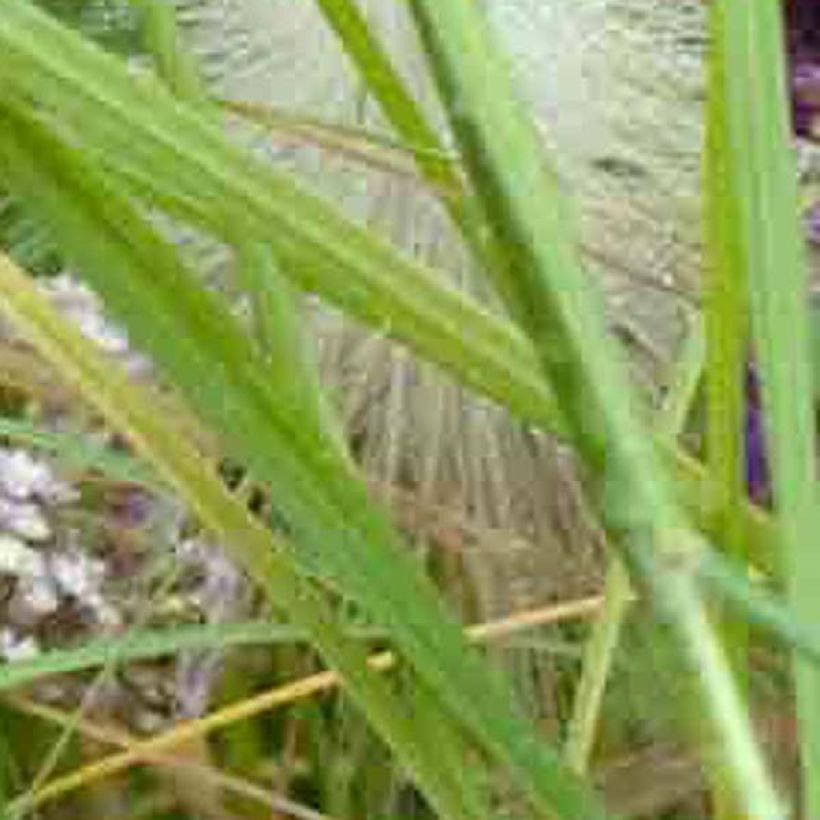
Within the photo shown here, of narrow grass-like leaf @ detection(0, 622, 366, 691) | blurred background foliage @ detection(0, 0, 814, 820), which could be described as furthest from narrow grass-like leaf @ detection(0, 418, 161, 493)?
blurred background foliage @ detection(0, 0, 814, 820)

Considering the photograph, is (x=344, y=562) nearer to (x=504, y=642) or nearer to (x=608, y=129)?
(x=504, y=642)

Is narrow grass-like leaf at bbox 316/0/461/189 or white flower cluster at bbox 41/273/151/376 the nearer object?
narrow grass-like leaf at bbox 316/0/461/189

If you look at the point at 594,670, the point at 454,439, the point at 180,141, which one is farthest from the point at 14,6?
the point at 454,439

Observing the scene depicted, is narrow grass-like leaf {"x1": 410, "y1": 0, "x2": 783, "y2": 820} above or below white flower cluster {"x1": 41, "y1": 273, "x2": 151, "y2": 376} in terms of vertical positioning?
above

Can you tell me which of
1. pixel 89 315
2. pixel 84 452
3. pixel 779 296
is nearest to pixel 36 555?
pixel 89 315


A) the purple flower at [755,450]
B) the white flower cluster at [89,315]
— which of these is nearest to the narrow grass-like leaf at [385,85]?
the purple flower at [755,450]

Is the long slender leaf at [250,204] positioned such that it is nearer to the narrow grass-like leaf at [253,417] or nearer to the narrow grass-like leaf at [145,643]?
the narrow grass-like leaf at [253,417]

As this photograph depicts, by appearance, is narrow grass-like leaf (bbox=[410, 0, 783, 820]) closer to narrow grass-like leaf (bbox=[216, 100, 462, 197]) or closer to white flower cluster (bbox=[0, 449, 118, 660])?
narrow grass-like leaf (bbox=[216, 100, 462, 197])
